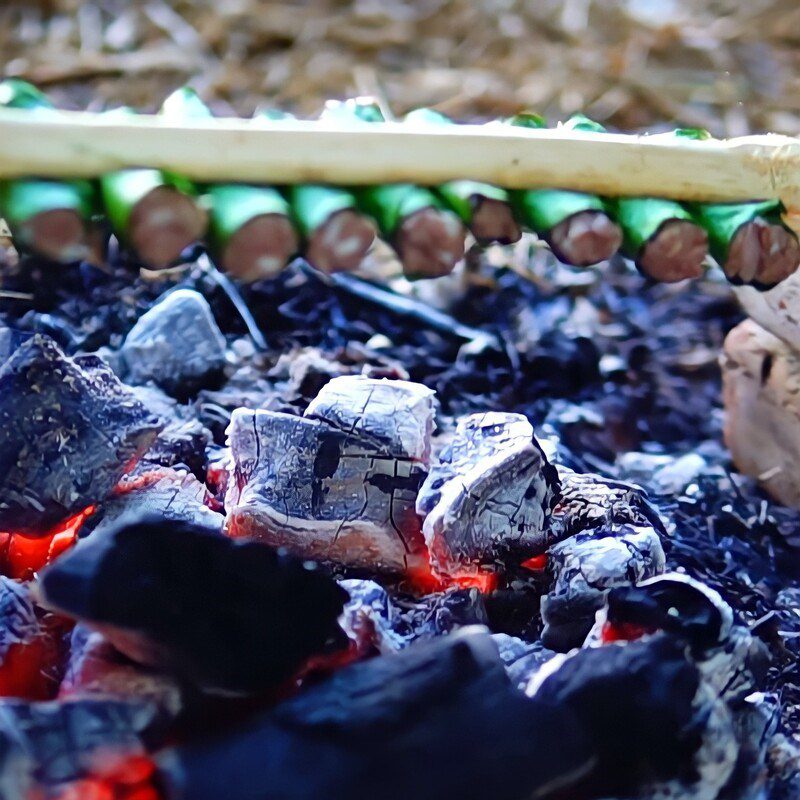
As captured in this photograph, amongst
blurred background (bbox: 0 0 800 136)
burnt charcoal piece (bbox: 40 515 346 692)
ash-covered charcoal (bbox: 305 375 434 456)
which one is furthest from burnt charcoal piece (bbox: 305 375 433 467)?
blurred background (bbox: 0 0 800 136)

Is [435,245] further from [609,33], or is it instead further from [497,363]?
[609,33]

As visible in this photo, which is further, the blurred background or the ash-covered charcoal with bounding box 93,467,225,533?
the blurred background

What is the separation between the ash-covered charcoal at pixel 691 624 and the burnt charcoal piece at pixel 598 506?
164 mm

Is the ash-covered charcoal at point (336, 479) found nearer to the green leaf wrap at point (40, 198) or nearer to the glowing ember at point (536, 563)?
the glowing ember at point (536, 563)

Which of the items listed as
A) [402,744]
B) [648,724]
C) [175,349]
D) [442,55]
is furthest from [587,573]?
[442,55]

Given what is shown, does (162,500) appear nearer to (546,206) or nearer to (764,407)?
(546,206)

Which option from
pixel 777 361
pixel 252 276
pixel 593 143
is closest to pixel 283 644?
pixel 252 276

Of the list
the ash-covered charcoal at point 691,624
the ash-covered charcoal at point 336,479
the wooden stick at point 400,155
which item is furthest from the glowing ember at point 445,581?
the wooden stick at point 400,155

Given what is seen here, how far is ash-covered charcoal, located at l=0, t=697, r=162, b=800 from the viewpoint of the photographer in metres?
0.55

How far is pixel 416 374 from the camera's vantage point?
4.09ft

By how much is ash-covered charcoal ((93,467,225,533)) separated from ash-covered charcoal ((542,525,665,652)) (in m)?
0.27

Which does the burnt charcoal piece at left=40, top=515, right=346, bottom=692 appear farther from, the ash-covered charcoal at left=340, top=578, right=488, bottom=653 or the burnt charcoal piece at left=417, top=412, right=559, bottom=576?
the burnt charcoal piece at left=417, top=412, right=559, bottom=576

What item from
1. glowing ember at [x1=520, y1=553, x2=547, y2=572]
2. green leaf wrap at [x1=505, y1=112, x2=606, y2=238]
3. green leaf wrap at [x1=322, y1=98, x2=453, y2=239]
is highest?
green leaf wrap at [x1=322, y1=98, x2=453, y2=239]

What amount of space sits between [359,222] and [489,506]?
322 millimetres
